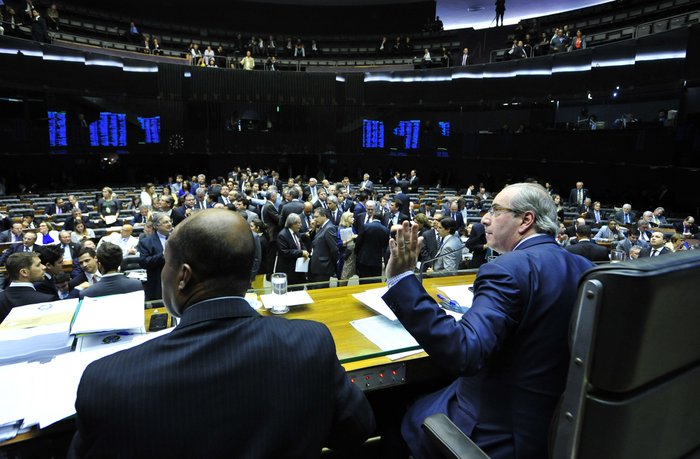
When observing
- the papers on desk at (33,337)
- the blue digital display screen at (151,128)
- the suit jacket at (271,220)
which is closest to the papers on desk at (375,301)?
the papers on desk at (33,337)

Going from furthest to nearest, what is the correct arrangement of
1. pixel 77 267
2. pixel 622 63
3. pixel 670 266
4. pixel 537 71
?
1. pixel 537 71
2. pixel 622 63
3. pixel 77 267
4. pixel 670 266

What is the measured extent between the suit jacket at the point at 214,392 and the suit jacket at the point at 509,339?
0.33m

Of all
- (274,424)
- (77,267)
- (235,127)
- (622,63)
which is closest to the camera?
(274,424)

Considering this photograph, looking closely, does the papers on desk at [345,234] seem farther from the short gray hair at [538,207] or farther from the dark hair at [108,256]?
the short gray hair at [538,207]

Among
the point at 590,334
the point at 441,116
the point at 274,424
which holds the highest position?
the point at 441,116

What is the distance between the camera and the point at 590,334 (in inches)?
30.2

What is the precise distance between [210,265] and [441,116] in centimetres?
1840

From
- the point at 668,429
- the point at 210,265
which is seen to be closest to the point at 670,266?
the point at 668,429

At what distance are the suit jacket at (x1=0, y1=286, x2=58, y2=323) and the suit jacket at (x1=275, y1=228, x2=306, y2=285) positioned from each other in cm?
269

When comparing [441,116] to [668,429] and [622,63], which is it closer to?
[622,63]

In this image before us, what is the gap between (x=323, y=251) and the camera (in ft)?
18.6

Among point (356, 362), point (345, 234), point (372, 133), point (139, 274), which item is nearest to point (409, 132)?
point (372, 133)

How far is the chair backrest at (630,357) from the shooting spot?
2.45 feet

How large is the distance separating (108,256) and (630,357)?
348 centimetres
